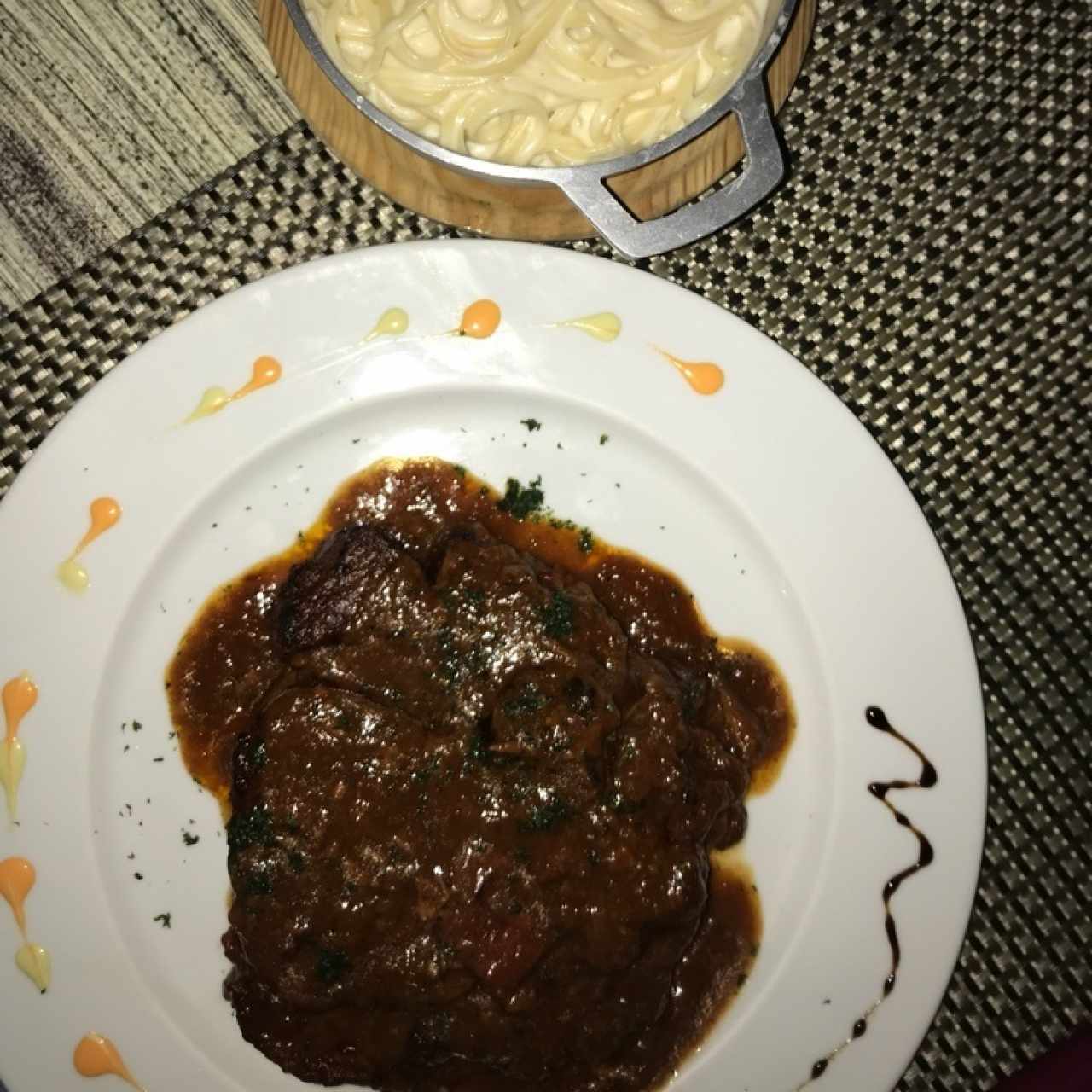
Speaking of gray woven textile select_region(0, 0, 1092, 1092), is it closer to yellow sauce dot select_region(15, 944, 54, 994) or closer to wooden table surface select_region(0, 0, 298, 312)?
wooden table surface select_region(0, 0, 298, 312)

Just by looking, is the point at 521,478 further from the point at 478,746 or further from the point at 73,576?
the point at 73,576

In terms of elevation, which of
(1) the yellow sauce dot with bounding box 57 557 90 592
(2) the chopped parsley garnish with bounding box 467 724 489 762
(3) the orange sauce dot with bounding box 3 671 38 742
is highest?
(1) the yellow sauce dot with bounding box 57 557 90 592

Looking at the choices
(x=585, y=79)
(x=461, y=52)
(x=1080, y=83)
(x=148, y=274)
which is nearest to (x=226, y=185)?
(x=148, y=274)

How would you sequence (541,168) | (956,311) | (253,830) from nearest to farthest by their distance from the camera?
(541,168) < (253,830) < (956,311)

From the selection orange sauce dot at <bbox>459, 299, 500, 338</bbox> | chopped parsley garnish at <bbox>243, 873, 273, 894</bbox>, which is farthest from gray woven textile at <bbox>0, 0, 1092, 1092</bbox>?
chopped parsley garnish at <bbox>243, 873, 273, 894</bbox>

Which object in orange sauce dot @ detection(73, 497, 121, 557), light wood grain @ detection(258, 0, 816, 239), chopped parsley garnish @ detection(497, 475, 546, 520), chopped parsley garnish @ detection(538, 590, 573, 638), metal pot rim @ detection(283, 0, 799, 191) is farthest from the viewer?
chopped parsley garnish @ detection(497, 475, 546, 520)

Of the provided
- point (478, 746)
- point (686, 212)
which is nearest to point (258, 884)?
point (478, 746)
